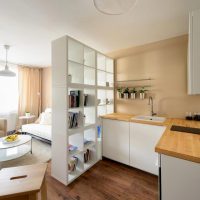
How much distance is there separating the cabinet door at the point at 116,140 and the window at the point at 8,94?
12.3 ft

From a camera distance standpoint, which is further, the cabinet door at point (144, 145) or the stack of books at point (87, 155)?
the stack of books at point (87, 155)

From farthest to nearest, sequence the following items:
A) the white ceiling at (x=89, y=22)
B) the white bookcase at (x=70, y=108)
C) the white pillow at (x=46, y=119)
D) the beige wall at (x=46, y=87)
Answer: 1. the beige wall at (x=46, y=87)
2. the white pillow at (x=46, y=119)
3. the white bookcase at (x=70, y=108)
4. the white ceiling at (x=89, y=22)

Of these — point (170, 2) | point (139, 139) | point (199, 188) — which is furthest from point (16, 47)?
point (199, 188)

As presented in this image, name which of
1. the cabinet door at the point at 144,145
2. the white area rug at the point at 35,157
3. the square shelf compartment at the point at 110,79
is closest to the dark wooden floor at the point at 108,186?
the cabinet door at the point at 144,145

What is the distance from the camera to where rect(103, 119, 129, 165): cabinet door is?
2248mm

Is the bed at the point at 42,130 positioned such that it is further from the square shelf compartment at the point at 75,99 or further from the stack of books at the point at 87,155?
the square shelf compartment at the point at 75,99

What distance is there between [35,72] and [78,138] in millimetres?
4121

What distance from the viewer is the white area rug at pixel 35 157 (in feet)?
7.82

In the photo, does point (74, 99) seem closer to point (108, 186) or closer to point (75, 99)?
point (75, 99)

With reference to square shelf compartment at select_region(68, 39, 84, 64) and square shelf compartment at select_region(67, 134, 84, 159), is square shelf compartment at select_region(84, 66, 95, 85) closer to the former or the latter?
square shelf compartment at select_region(68, 39, 84, 64)

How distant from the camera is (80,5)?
1.50 metres

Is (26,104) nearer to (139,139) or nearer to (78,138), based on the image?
(78,138)

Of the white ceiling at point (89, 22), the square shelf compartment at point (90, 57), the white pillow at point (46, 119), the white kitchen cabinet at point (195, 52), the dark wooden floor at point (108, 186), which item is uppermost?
the white ceiling at point (89, 22)

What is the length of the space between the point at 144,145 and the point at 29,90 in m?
4.63
